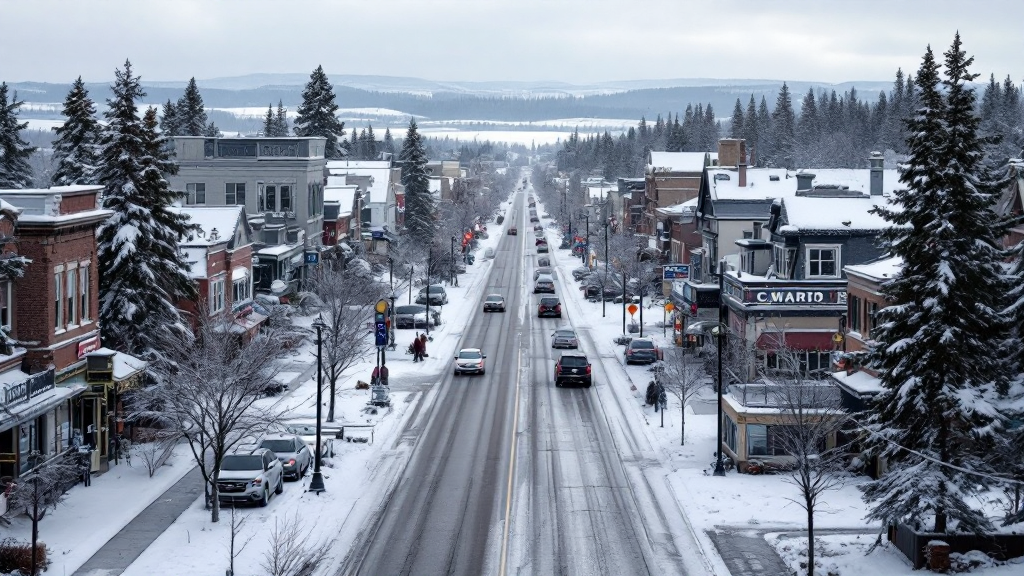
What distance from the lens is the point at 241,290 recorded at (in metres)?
63.3

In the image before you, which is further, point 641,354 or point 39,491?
point 641,354

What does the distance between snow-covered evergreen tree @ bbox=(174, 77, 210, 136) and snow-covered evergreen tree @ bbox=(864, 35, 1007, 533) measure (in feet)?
355

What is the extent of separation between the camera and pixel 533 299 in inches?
4021

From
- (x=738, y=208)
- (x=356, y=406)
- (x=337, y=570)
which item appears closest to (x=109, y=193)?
(x=356, y=406)

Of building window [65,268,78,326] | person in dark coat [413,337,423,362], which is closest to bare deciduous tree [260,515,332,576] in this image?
building window [65,268,78,326]

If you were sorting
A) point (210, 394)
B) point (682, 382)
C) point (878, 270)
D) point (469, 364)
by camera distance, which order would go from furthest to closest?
point (469, 364), point (682, 382), point (878, 270), point (210, 394)

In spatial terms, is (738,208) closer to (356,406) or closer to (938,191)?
(356,406)

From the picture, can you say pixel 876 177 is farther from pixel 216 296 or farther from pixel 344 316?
pixel 216 296

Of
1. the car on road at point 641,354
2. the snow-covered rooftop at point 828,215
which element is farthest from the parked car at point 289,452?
the car on road at point 641,354

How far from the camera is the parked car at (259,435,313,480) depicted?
127 ft

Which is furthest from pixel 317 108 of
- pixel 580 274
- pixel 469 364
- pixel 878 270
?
pixel 878 270

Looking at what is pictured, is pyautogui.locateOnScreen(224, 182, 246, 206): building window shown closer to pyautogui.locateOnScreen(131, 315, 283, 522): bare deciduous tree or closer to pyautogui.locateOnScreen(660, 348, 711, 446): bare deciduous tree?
pyautogui.locateOnScreen(660, 348, 711, 446): bare deciduous tree

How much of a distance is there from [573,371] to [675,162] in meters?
62.5

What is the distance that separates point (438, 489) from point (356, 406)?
15.6m
